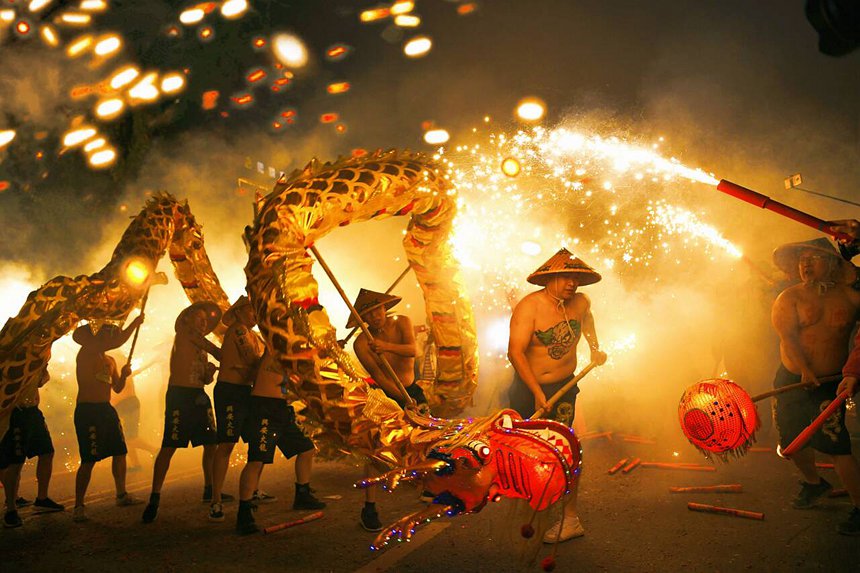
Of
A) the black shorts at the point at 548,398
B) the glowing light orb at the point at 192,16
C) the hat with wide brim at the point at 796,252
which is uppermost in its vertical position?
the glowing light orb at the point at 192,16

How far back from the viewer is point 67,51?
11578 millimetres

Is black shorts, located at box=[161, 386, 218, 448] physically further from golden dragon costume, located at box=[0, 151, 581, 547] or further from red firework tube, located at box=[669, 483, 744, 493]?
red firework tube, located at box=[669, 483, 744, 493]

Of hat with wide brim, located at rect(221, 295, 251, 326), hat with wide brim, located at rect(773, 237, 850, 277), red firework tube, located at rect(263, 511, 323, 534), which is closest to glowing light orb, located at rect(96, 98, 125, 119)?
hat with wide brim, located at rect(221, 295, 251, 326)

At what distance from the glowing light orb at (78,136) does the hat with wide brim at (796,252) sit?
13.5 metres

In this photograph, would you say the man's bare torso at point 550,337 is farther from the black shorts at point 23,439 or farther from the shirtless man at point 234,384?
the black shorts at point 23,439

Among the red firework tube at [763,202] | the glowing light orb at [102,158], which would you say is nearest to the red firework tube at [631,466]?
the red firework tube at [763,202]

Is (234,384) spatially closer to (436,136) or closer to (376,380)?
(376,380)

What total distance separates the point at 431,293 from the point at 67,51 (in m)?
12.0

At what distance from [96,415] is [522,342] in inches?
159

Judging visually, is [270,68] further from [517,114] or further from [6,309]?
[6,309]

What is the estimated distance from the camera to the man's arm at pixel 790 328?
4.23 metres

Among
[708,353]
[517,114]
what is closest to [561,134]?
[517,114]

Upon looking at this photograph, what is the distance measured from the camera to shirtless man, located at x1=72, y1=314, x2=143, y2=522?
5086mm

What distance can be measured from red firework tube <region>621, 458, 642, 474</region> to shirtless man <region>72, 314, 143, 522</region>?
197 inches
